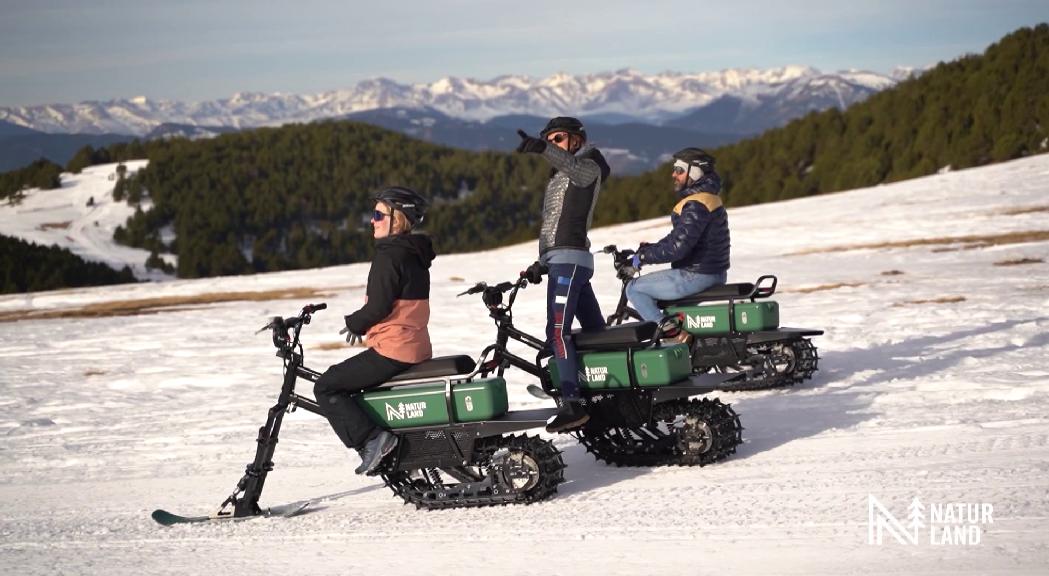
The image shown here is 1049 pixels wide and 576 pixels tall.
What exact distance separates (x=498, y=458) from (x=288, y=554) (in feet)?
5.25

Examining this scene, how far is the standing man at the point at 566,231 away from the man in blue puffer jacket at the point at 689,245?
224cm

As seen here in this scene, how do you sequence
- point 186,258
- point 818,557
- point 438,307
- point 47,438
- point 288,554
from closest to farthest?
point 818,557
point 288,554
point 47,438
point 438,307
point 186,258

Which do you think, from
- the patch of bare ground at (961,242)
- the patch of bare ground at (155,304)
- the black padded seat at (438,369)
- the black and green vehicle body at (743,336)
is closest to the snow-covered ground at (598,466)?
the black and green vehicle body at (743,336)

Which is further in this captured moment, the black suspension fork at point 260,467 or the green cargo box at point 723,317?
the green cargo box at point 723,317

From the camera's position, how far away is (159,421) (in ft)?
39.5

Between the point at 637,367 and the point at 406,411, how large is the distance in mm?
1828

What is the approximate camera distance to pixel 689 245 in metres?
10.7

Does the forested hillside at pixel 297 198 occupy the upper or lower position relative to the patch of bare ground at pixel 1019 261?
upper

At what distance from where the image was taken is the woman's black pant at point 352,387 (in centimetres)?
757

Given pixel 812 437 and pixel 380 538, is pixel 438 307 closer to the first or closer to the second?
pixel 812 437

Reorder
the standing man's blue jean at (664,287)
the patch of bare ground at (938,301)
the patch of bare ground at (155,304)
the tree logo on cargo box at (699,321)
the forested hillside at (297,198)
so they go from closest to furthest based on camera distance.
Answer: the standing man's blue jean at (664,287)
the tree logo on cargo box at (699,321)
the patch of bare ground at (938,301)
the patch of bare ground at (155,304)
the forested hillside at (297,198)

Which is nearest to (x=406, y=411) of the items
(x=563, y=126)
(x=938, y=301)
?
(x=563, y=126)

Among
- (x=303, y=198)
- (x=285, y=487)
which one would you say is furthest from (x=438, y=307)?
(x=303, y=198)

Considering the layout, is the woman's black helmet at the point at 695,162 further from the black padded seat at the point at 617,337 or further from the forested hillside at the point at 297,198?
the forested hillside at the point at 297,198
